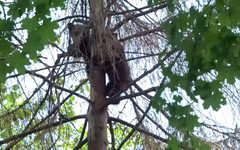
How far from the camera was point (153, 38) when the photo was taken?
148 inches

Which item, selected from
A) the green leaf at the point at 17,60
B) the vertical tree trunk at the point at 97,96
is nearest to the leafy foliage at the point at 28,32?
the green leaf at the point at 17,60

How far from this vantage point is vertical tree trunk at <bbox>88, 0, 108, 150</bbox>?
343 centimetres

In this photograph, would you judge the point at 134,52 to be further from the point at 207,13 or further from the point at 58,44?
the point at 207,13

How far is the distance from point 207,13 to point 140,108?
1.96 m

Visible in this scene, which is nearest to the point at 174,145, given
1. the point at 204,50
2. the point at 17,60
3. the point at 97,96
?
the point at 204,50

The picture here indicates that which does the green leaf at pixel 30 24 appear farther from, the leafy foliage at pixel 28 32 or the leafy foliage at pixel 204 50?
the leafy foliage at pixel 204 50

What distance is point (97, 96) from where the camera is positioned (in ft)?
12.5

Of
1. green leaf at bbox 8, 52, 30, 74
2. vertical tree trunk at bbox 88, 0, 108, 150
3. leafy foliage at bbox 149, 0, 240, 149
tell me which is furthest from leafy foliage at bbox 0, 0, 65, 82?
vertical tree trunk at bbox 88, 0, 108, 150

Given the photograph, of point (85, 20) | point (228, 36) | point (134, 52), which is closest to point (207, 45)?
point (228, 36)

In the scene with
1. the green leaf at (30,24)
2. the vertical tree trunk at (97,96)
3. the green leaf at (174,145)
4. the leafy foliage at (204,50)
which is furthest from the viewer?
the vertical tree trunk at (97,96)

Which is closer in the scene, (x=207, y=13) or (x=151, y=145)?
(x=207, y=13)

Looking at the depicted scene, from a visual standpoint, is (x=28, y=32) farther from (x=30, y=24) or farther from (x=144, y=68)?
(x=144, y=68)

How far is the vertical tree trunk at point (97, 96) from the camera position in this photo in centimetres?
343

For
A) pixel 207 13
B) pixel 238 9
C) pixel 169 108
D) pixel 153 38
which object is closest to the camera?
pixel 238 9
